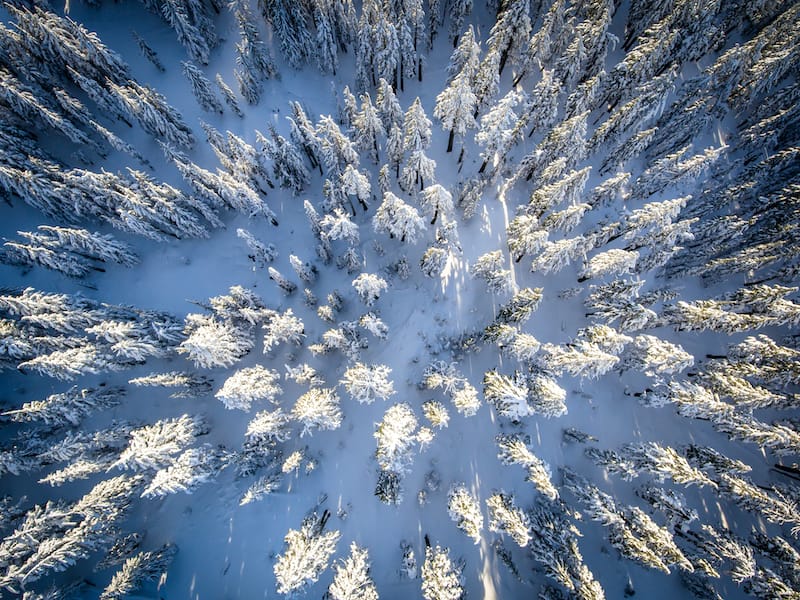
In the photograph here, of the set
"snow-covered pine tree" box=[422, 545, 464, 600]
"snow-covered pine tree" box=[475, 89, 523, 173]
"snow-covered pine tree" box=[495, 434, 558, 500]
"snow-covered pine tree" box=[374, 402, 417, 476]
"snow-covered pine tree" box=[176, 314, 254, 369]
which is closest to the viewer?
"snow-covered pine tree" box=[422, 545, 464, 600]

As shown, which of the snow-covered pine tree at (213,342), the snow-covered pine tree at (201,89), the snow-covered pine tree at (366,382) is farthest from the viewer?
the snow-covered pine tree at (201,89)

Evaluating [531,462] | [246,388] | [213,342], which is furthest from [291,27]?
[531,462]

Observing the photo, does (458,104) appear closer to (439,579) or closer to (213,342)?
(213,342)

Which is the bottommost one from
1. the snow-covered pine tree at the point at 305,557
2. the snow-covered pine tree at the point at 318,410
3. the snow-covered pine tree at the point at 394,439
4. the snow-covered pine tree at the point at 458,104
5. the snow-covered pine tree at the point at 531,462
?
the snow-covered pine tree at the point at 305,557

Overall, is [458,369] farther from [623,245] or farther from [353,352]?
[623,245]

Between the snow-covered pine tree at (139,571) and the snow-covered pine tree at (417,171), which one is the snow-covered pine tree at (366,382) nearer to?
the snow-covered pine tree at (417,171)

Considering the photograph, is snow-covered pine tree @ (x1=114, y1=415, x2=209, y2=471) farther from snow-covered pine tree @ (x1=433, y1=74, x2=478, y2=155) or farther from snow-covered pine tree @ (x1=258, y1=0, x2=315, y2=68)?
snow-covered pine tree @ (x1=258, y1=0, x2=315, y2=68)

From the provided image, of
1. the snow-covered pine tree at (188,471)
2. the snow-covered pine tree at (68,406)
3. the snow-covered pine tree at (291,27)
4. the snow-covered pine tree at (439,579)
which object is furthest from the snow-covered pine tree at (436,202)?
the snow-covered pine tree at (68,406)

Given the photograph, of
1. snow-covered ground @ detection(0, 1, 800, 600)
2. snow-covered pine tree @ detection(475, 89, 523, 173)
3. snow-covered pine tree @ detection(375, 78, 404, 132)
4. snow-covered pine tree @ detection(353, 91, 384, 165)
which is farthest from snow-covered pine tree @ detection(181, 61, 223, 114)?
snow-covered pine tree @ detection(475, 89, 523, 173)
